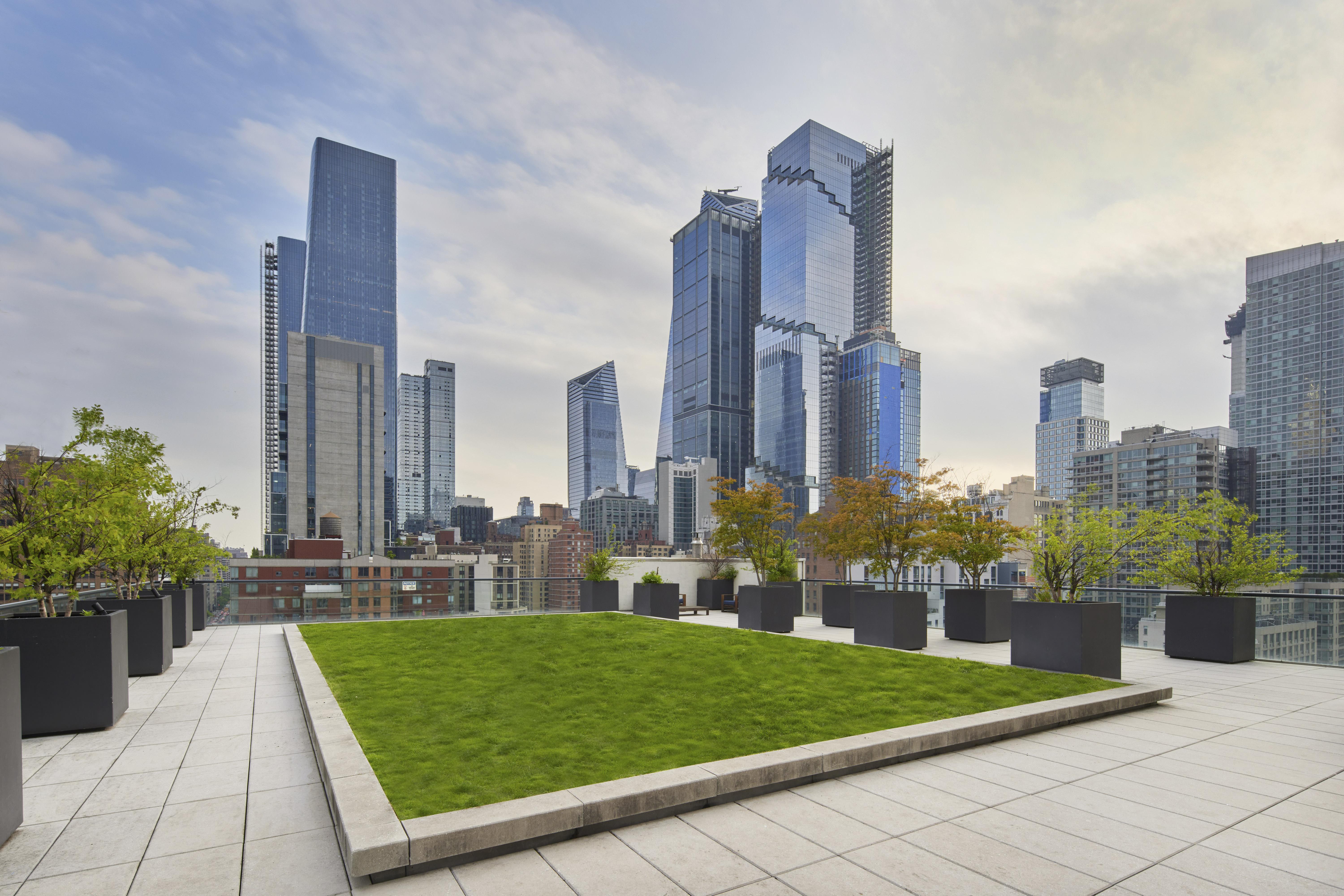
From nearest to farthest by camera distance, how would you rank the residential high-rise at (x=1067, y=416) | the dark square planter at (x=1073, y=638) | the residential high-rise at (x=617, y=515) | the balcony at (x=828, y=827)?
the balcony at (x=828, y=827), the dark square planter at (x=1073, y=638), the residential high-rise at (x=617, y=515), the residential high-rise at (x=1067, y=416)

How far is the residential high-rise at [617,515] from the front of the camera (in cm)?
12900

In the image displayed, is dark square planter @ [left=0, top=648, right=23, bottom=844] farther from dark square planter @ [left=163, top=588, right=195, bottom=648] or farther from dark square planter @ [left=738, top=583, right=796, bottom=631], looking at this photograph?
dark square planter @ [left=738, top=583, right=796, bottom=631]

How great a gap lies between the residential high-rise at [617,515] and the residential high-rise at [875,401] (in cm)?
4872

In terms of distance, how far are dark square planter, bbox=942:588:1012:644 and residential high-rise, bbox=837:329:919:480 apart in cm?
14431

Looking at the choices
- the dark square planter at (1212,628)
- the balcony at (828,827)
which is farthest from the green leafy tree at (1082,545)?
the balcony at (828,827)

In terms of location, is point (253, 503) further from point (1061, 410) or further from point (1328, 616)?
point (1061, 410)

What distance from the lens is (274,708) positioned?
237 inches

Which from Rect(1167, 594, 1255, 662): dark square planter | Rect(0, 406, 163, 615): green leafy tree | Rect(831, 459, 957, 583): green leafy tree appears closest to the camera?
Rect(0, 406, 163, 615): green leafy tree

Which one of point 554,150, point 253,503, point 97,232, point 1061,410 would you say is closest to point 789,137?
point 1061,410

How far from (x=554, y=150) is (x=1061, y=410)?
191 metres

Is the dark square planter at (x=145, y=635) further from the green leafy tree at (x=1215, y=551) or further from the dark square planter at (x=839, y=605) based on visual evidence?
the green leafy tree at (x=1215, y=551)

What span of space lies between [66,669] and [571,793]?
4.54m

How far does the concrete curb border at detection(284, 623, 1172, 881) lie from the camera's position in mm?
2762

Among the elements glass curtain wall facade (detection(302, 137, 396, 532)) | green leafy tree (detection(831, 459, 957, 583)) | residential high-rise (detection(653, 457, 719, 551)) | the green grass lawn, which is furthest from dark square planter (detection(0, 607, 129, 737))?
glass curtain wall facade (detection(302, 137, 396, 532))
